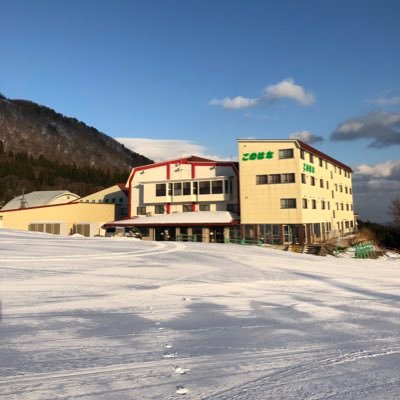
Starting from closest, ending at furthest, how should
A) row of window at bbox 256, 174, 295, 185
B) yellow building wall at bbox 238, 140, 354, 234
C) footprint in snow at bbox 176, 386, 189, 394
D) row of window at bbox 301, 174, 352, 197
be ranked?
footprint in snow at bbox 176, 386, 189, 394 → yellow building wall at bbox 238, 140, 354, 234 → row of window at bbox 256, 174, 295, 185 → row of window at bbox 301, 174, 352, 197

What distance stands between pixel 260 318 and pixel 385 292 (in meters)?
6.09

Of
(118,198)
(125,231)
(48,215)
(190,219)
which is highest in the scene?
(118,198)

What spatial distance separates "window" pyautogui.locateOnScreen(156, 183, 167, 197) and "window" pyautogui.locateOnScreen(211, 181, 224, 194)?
7.19m

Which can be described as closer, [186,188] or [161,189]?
[186,188]

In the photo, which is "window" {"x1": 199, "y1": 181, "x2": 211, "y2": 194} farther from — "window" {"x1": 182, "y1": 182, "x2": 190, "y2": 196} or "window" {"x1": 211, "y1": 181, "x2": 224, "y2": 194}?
"window" {"x1": 182, "y1": 182, "x2": 190, "y2": 196}

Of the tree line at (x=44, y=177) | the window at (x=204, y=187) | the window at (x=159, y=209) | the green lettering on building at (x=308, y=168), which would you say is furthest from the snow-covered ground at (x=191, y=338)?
the tree line at (x=44, y=177)

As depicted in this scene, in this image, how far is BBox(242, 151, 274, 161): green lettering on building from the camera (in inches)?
1709

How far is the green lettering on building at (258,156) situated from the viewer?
43406mm

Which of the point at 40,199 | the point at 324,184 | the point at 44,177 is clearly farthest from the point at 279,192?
the point at 44,177

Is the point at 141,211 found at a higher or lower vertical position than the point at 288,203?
higher

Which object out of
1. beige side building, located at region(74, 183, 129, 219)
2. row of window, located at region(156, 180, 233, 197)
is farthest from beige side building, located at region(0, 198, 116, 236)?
row of window, located at region(156, 180, 233, 197)

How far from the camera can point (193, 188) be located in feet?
163

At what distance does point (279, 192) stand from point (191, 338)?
37511 mm

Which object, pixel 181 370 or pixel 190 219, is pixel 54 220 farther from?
pixel 181 370
